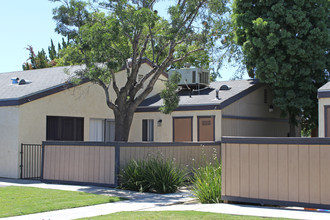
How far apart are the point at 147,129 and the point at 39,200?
36.4ft

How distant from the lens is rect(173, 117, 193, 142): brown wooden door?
20.1 m

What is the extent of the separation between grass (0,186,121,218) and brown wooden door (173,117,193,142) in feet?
27.8

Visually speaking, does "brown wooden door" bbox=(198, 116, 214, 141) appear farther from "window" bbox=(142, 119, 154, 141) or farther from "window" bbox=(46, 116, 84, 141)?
"window" bbox=(46, 116, 84, 141)

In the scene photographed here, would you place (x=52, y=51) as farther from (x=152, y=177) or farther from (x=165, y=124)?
(x=152, y=177)

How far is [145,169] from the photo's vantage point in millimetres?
13508

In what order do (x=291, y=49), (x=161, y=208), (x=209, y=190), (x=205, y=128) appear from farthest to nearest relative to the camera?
(x=291, y=49)
(x=205, y=128)
(x=209, y=190)
(x=161, y=208)

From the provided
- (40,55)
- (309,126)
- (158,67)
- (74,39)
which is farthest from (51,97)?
(40,55)

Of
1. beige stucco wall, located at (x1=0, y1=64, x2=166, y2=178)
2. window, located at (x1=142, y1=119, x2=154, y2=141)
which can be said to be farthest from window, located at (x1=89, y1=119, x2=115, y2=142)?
window, located at (x1=142, y1=119, x2=154, y2=141)

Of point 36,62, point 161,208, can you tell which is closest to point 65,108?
point 161,208

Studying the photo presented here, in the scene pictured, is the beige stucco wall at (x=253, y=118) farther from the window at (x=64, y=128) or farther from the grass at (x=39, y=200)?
the grass at (x=39, y=200)

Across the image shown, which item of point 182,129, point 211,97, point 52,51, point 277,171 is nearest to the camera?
point 277,171

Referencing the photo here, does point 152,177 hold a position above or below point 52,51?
below

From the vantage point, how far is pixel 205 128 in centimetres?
1956

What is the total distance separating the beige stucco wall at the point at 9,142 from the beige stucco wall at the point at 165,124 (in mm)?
6764
